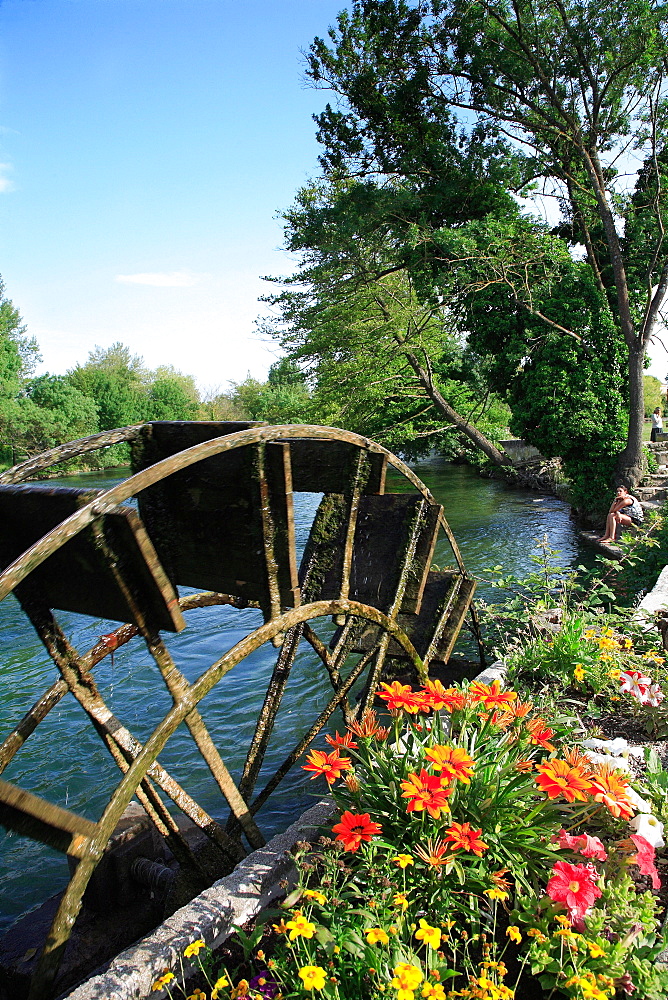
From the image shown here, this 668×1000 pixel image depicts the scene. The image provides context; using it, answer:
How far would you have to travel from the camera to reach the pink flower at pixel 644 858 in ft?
6.97

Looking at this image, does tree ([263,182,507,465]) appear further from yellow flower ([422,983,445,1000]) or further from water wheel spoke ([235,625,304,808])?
yellow flower ([422,983,445,1000])

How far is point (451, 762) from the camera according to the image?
7.15 ft

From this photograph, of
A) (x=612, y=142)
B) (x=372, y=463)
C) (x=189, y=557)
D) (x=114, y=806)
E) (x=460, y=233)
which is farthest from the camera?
(x=612, y=142)

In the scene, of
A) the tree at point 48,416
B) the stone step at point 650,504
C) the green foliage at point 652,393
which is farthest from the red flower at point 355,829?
the tree at point 48,416

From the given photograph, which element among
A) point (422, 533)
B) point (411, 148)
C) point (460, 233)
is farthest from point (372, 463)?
point (411, 148)

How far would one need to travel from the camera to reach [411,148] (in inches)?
615

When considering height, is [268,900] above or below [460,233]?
below

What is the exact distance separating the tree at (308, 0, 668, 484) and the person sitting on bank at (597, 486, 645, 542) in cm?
272

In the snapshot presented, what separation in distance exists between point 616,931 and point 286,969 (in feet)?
3.02

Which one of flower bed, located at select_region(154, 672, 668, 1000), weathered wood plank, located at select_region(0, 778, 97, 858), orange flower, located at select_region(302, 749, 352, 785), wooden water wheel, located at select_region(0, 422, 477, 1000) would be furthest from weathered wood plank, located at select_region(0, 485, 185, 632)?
flower bed, located at select_region(154, 672, 668, 1000)

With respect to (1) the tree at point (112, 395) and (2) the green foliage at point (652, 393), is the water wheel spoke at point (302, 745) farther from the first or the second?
(1) the tree at point (112, 395)

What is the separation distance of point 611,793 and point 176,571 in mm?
2262

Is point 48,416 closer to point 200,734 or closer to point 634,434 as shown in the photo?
point 634,434

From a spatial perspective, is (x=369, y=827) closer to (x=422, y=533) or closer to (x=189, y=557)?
(x=189, y=557)
